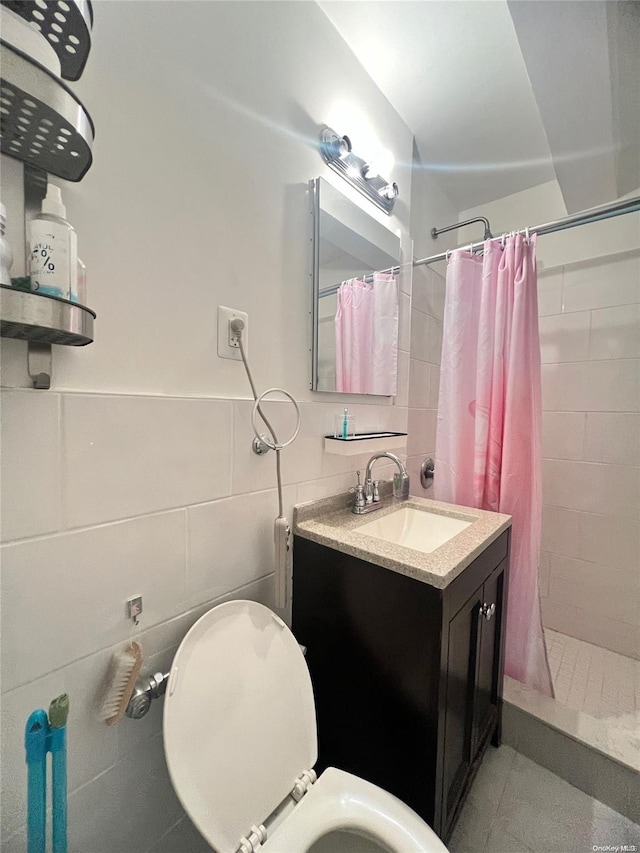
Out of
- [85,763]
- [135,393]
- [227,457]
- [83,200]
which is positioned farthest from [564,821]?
[83,200]

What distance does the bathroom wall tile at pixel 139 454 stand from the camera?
59cm

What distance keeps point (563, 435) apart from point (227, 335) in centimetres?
175

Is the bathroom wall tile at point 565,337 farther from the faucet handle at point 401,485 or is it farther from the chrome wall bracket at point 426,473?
the faucet handle at point 401,485

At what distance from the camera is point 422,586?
739 millimetres

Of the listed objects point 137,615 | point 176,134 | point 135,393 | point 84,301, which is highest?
point 176,134

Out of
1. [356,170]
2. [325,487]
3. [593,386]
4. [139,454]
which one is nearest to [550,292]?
[593,386]

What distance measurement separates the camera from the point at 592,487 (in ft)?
5.42

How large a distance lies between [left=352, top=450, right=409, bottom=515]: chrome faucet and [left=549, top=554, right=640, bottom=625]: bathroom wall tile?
3.67 feet

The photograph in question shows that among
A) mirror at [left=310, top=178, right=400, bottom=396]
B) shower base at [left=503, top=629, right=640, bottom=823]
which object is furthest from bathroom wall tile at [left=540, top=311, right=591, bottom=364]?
shower base at [left=503, top=629, right=640, bottom=823]

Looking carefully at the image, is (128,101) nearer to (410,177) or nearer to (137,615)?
(137,615)

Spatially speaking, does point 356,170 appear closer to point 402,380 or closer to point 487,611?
point 402,380

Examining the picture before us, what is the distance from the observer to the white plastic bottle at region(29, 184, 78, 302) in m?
0.49

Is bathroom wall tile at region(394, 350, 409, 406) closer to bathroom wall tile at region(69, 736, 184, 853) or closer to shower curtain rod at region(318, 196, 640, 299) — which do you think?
shower curtain rod at region(318, 196, 640, 299)

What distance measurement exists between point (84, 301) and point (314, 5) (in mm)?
1158
